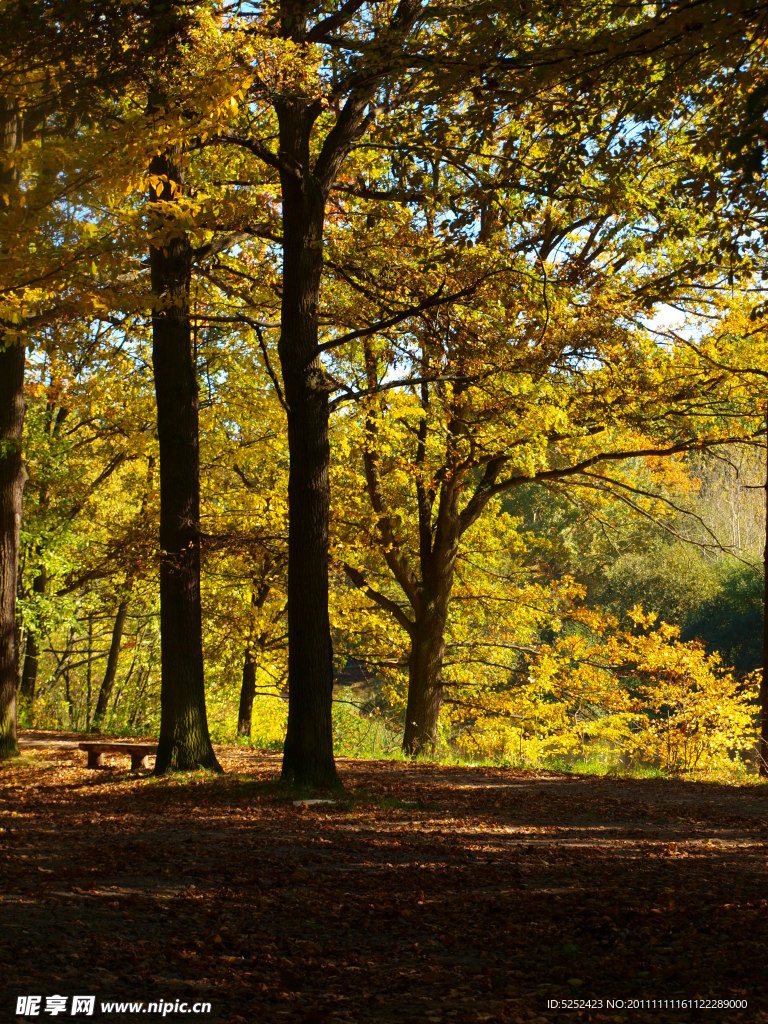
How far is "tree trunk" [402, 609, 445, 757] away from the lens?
14.5 meters

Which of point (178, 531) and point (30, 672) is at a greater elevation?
point (178, 531)

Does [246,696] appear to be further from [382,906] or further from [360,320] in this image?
[382,906]

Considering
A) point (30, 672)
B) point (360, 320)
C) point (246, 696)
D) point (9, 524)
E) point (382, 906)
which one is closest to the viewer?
point (382, 906)

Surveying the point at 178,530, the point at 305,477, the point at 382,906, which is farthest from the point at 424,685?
the point at 382,906

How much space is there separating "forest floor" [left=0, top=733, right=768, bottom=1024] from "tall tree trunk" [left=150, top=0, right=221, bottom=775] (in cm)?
111

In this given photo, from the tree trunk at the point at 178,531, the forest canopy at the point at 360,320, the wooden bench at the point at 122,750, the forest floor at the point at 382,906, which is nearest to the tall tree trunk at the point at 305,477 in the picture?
the forest canopy at the point at 360,320

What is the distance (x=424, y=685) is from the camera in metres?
14.7

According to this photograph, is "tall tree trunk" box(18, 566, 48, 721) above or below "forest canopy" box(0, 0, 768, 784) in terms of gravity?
below

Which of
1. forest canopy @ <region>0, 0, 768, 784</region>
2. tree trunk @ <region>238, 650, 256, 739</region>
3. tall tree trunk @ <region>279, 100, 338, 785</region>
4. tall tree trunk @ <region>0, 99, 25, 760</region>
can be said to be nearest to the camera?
forest canopy @ <region>0, 0, 768, 784</region>

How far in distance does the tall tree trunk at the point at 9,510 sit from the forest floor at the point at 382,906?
3.12 metres

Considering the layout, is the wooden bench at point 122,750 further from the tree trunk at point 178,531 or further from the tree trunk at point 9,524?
the tree trunk at point 9,524

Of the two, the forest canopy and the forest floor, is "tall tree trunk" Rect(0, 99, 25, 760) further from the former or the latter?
the forest floor

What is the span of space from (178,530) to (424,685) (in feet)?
21.6

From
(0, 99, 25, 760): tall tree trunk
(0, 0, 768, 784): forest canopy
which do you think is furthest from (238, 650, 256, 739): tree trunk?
(0, 99, 25, 760): tall tree trunk
